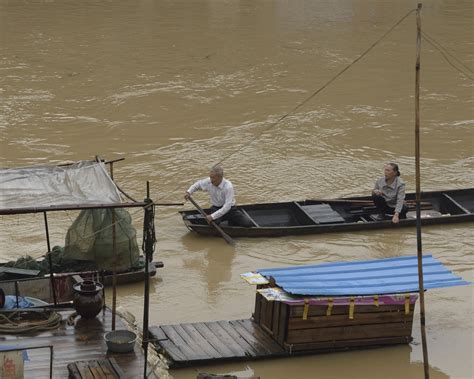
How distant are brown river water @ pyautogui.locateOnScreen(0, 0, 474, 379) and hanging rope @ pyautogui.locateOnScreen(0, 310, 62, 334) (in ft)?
5.02

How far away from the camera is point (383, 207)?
15742mm

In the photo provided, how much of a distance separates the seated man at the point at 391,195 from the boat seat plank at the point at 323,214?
0.69 meters

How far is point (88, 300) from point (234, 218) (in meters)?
4.77

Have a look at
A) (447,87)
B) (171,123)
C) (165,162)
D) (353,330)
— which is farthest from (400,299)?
(447,87)

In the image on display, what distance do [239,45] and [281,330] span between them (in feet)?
63.4

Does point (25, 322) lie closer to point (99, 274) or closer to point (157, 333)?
point (157, 333)

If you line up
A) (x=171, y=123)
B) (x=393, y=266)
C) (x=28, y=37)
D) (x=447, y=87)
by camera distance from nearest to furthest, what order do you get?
(x=393, y=266) < (x=171, y=123) < (x=447, y=87) < (x=28, y=37)

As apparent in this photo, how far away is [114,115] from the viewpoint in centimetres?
2225

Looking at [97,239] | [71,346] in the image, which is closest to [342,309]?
[71,346]

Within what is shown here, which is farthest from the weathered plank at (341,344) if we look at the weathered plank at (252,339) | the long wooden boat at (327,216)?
the long wooden boat at (327,216)

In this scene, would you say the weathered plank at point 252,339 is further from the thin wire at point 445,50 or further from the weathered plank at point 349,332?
the thin wire at point 445,50

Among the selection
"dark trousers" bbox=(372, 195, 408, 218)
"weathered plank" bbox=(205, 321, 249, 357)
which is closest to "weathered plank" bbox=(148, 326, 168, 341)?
"weathered plank" bbox=(205, 321, 249, 357)

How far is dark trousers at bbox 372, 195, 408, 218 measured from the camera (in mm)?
15594

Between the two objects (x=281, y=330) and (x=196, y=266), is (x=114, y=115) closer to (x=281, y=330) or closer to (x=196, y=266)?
(x=196, y=266)
